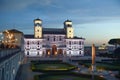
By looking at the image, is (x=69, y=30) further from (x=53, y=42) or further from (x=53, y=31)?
(x=53, y=42)

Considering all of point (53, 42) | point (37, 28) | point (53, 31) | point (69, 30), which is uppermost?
point (37, 28)

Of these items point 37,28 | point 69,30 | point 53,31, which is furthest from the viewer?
point 53,31

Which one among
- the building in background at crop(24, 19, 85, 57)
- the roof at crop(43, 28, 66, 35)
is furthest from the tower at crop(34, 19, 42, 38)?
the roof at crop(43, 28, 66, 35)

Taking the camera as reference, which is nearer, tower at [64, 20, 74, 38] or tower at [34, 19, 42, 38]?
tower at [34, 19, 42, 38]

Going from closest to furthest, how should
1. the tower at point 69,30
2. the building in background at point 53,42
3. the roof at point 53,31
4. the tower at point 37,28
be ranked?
the building in background at point 53,42 → the tower at point 37,28 → the roof at point 53,31 → the tower at point 69,30

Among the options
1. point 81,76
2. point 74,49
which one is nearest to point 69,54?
point 74,49

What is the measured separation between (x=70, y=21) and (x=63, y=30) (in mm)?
5526

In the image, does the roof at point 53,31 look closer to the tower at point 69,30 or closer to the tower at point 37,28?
the tower at point 69,30

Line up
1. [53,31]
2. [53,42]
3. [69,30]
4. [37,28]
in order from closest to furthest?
1. [53,42]
2. [37,28]
3. [69,30]
4. [53,31]

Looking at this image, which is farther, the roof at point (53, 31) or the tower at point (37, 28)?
the roof at point (53, 31)

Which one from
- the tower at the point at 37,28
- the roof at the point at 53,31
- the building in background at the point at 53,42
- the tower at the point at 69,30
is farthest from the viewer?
the tower at the point at 69,30

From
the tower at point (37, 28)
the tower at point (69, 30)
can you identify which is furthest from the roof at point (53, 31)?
the tower at point (37, 28)

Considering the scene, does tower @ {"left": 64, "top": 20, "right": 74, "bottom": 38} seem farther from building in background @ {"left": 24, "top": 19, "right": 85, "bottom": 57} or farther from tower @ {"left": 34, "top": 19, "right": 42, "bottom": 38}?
tower @ {"left": 34, "top": 19, "right": 42, "bottom": 38}

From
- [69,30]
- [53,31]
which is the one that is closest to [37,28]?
[53,31]
